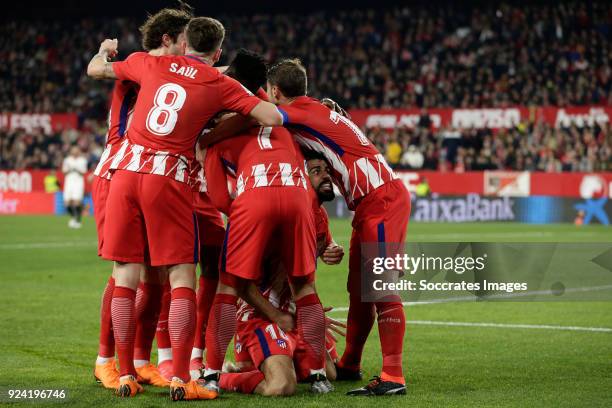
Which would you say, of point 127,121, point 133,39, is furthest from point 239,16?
point 127,121

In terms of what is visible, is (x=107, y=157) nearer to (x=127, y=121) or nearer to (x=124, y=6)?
(x=127, y=121)

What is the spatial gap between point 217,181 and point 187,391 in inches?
52.8

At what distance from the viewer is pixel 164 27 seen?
239 inches

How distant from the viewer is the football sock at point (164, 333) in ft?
20.9

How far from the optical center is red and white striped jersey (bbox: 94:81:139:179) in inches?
243

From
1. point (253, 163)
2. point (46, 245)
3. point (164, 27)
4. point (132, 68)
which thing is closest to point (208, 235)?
point (253, 163)

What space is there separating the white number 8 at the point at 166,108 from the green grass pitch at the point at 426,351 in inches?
61.0

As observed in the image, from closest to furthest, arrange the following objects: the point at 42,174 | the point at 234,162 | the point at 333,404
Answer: the point at 333,404 → the point at 234,162 → the point at 42,174

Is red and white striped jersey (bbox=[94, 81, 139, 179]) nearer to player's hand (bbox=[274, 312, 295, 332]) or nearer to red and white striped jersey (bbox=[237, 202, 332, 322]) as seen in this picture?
red and white striped jersey (bbox=[237, 202, 332, 322])

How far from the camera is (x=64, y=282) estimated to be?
12.2m

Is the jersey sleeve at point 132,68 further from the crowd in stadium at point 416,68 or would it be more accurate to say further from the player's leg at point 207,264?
the crowd in stadium at point 416,68

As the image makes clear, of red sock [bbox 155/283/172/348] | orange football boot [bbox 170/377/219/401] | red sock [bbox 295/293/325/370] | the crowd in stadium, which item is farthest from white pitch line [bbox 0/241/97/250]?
the crowd in stadium

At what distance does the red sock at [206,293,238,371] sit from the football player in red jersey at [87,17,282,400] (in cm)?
22

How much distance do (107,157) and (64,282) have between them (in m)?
6.37
